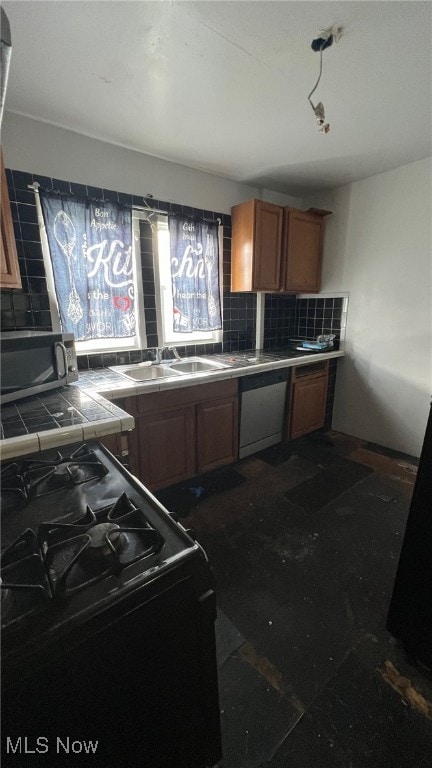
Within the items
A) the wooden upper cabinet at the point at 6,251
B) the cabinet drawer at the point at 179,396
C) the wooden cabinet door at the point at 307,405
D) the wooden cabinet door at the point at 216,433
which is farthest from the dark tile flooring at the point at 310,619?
the wooden upper cabinet at the point at 6,251

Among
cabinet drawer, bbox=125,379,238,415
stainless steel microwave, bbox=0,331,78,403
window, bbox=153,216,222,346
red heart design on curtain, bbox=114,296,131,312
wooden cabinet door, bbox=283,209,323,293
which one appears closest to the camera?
stainless steel microwave, bbox=0,331,78,403

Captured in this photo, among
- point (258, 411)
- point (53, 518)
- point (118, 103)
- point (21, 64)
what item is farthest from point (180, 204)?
point (53, 518)

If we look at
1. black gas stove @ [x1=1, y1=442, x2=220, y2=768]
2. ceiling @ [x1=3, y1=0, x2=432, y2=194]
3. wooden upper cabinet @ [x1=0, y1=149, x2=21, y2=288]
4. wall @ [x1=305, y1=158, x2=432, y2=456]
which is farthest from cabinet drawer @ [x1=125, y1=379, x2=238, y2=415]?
ceiling @ [x1=3, y1=0, x2=432, y2=194]

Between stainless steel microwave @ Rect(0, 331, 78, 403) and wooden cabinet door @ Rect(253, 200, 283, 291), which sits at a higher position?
wooden cabinet door @ Rect(253, 200, 283, 291)

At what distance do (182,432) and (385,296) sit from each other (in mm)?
2152

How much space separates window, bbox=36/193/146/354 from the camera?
1934 mm

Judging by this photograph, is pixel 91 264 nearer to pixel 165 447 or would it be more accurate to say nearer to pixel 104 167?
pixel 104 167

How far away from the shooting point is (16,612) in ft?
1.72

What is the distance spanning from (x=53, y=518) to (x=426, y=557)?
3.97 ft

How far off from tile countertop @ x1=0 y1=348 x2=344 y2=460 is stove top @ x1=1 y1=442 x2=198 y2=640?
0.57ft

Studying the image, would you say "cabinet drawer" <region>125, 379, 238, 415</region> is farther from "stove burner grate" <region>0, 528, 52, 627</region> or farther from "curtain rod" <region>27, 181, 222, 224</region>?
"curtain rod" <region>27, 181, 222, 224</region>

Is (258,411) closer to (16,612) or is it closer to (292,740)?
(292,740)

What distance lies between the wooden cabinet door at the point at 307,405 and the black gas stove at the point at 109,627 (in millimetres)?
2244
